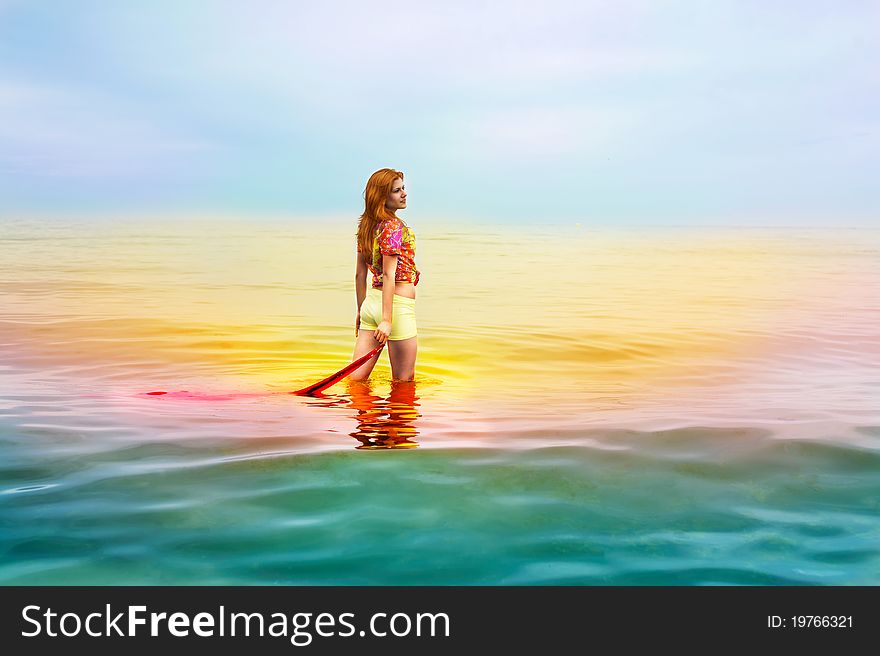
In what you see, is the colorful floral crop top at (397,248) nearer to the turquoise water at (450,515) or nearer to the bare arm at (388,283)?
the bare arm at (388,283)

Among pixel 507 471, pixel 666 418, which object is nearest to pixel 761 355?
pixel 666 418

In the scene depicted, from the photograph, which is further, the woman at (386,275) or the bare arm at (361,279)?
the bare arm at (361,279)

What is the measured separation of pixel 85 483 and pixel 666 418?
424cm

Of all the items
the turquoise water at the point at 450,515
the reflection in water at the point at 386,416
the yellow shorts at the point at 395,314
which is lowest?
the turquoise water at the point at 450,515

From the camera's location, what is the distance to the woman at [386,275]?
7602 mm

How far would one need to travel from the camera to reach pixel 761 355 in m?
11.2

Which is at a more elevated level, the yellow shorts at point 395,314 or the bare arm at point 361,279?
the bare arm at point 361,279

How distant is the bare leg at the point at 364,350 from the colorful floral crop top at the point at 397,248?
54cm

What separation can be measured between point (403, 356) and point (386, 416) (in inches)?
51.0

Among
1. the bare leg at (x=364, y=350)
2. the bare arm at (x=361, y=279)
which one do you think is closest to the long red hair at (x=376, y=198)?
the bare arm at (x=361, y=279)

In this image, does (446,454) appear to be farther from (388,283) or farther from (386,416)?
(388,283)

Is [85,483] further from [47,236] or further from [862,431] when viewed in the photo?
[47,236]

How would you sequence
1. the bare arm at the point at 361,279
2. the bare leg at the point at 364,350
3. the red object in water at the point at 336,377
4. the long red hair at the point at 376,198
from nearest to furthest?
the long red hair at the point at 376,198, the red object in water at the point at 336,377, the bare arm at the point at 361,279, the bare leg at the point at 364,350

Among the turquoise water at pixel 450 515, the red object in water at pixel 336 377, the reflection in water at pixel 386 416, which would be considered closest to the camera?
the turquoise water at pixel 450 515
